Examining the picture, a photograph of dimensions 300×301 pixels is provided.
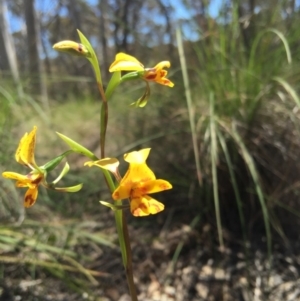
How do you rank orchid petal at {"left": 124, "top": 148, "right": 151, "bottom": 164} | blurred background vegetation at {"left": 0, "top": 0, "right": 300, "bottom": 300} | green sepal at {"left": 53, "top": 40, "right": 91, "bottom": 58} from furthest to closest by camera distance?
blurred background vegetation at {"left": 0, "top": 0, "right": 300, "bottom": 300}, green sepal at {"left": 53, "top": 40, "right": 91, "bottom": 58}, orchid petal at {"left": 124, "top": 148, "right": 151, "bottom": 164}

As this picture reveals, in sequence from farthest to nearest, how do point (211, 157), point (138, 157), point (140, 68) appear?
point (211, 157), point (140, 68), point (138, 157)

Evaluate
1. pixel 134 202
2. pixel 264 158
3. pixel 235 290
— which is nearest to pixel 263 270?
pixel 235 290

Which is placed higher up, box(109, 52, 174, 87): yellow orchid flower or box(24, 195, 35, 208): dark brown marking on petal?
box(109, 52, 174, 87): yellow orchid flower

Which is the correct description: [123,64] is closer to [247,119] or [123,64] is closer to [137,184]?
[137,184]

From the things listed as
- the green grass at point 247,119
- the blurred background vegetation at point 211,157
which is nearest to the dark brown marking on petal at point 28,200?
the blurred background vegetation at point 211,157

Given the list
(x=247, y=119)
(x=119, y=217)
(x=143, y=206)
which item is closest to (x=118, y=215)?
(x=119, y=217)

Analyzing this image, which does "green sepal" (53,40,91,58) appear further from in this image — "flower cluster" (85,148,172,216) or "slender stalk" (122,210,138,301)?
"slender stalk" (122,210,138,301)

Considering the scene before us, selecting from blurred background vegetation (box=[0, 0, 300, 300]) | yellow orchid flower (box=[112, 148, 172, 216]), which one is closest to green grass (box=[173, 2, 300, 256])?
blurred background vegetation (box=[0, 0, 300, 300])

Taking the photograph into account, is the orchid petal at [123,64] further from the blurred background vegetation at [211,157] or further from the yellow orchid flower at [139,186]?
the blurred background vegetation at [211,157]
